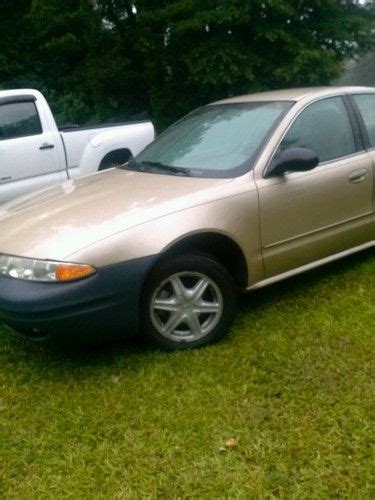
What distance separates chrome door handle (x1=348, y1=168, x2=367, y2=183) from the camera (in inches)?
169

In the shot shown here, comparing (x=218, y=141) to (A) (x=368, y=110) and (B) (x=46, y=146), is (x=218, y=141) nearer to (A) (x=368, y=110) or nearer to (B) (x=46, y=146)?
(A) (x=368, y=110)

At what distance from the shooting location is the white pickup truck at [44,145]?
6.49 m

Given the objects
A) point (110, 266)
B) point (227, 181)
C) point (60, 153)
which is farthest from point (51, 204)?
point (60, 153)

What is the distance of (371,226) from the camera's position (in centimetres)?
454

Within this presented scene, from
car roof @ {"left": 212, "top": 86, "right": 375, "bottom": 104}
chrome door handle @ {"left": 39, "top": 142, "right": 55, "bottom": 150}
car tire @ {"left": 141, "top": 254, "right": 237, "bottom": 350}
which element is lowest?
car tire @ {"left": 141, "top": 254, "right": 237, "bottom": 350}

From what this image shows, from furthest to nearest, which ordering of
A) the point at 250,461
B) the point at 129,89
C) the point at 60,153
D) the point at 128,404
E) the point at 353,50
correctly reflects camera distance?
the point at 129,89, the point at 353,50, the point at 60,153, the point at 128,404, the point at 250,461

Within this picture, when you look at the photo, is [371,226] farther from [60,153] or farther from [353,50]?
[353,50]

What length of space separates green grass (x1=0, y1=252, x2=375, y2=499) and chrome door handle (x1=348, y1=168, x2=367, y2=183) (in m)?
0.90

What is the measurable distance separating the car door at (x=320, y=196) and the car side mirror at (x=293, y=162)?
0.23 feet

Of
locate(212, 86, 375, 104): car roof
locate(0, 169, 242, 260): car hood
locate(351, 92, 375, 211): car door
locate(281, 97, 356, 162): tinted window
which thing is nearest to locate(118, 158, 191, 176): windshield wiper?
locate(0, 169, 242, 260): car hood

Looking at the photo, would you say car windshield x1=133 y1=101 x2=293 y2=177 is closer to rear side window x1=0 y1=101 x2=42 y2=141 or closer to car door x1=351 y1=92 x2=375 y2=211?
car door x1=351 y1=92 x2=375 y2=211

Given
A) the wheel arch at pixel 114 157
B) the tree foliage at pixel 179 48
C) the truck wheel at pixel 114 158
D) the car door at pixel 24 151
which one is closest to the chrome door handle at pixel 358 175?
the truck wheel at pixel 114 158

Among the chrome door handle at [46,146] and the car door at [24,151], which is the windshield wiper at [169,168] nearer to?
the car door at [24,151]

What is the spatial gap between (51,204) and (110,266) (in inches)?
35.5
